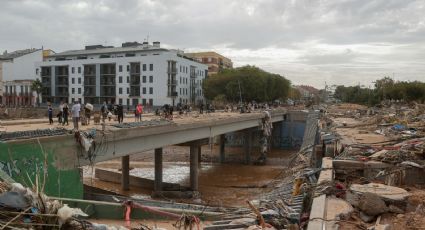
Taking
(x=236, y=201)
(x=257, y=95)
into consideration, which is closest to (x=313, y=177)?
(x=236, y=201)

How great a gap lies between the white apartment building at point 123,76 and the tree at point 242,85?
24.9 ft

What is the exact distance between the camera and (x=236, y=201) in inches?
1105

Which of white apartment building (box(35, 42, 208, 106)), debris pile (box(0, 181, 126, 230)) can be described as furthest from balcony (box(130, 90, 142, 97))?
debris pile (box(0, 181, 126, 230))

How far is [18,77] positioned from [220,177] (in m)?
80.5

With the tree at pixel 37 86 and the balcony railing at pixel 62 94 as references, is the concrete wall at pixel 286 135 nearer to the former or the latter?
the balcony railing at pixel 62 94

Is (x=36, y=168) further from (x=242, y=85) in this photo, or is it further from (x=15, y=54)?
(x=15, y=54)

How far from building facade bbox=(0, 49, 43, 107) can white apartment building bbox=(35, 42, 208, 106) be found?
3671 millimetres

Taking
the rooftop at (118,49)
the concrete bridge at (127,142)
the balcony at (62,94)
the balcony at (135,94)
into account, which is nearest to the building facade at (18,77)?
the balcony at (62,94)

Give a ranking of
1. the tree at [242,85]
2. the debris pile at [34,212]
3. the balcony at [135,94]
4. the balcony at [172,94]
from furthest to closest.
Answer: the balcony at [135,94] < the balcony at [172,94] < the tree at [242,85] < the debris pile at [34,212]

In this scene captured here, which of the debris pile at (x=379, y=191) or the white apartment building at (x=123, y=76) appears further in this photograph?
the white apartment building at (x=123, y=76)

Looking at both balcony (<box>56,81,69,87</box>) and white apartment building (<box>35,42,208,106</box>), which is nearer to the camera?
white apartment building (<box>35,42,208,106</box>)

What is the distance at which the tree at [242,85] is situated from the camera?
3194 inches

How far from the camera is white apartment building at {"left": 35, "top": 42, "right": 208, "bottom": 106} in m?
82.9

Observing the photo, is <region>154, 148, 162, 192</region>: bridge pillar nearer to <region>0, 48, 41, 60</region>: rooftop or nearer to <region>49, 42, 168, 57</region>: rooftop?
<region>49, 42, 168, 57</region>: rooftop
